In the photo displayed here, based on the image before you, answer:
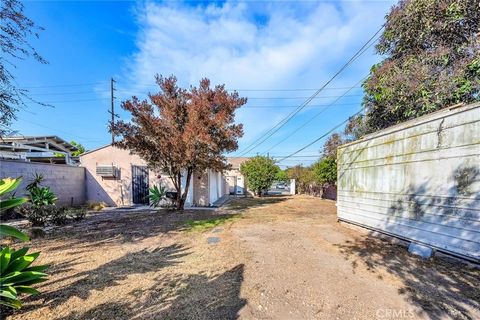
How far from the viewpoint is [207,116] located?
30.3 feet

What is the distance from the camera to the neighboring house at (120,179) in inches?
509

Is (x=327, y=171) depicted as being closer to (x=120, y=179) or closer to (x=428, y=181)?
(x=428, y=181)

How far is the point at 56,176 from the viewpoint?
11.2 m

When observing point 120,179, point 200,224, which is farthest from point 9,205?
point 120,179

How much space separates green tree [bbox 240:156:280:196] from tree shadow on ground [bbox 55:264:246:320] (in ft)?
60.4

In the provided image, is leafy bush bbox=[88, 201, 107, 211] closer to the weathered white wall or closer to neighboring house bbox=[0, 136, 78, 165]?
neighboring house bbox=[0, 136, 78, 165]

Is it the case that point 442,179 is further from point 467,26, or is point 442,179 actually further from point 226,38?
point 226,38

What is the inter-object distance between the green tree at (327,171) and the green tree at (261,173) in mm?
4277

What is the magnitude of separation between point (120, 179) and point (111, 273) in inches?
408

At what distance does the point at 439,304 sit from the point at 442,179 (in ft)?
8.33

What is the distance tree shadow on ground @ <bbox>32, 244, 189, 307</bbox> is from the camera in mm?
3031

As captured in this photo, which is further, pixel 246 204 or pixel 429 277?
pixel 246 204

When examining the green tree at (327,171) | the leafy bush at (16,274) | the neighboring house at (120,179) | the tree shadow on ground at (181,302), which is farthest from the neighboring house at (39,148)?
the green tree at (327,171)

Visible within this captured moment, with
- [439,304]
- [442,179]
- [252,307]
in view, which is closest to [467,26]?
[442,179]
